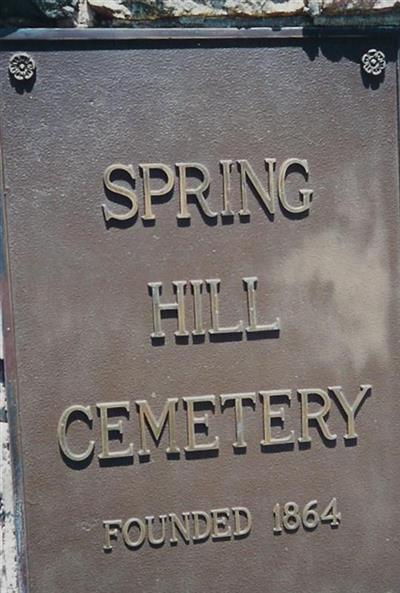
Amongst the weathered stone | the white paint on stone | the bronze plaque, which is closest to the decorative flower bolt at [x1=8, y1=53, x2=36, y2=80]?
the bronze plaque

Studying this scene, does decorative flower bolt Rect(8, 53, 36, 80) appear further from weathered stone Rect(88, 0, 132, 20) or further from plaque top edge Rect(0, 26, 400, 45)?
weathered stone Rect(88, 0, 132, 20)

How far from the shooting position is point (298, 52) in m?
2.17

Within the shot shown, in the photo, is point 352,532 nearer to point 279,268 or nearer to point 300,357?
point 300,357

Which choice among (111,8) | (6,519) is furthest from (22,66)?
(6,519)

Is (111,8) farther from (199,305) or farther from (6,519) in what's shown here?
(6,519)

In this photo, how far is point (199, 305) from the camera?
2152mm

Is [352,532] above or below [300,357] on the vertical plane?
below

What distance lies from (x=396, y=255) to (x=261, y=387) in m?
0.53

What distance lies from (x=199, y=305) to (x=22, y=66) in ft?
2.57

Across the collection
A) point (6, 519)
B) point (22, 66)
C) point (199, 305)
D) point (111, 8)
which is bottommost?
point (6, 519)

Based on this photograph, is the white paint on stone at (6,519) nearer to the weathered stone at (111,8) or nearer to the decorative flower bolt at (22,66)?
the decorative flower bolt at (22,66)

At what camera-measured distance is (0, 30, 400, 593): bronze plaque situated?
2111 mm

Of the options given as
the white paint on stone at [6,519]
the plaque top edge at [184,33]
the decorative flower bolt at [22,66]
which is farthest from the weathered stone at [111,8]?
the white paint on stone at [6,519]

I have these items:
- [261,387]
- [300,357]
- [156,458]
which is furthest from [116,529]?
[300,357]
